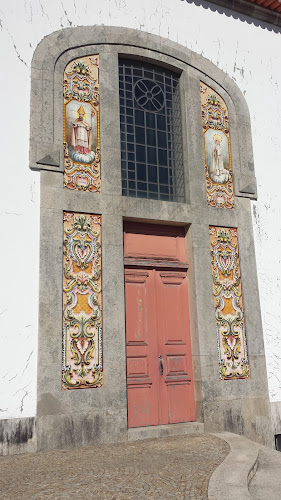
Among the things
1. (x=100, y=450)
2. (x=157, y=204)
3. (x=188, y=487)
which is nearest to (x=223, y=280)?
(x=157, y=204)

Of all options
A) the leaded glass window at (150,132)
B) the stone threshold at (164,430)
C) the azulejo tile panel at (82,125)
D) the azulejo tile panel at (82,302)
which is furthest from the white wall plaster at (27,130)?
the stone threshold at (164,430)

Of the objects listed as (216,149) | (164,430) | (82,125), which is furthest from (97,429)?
(216,149)

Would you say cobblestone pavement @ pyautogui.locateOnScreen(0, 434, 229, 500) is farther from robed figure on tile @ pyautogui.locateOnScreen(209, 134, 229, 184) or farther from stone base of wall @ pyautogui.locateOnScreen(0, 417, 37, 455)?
robed figure on tile @ pyautogui.locateOnScreen(209, 134, 229, 184)

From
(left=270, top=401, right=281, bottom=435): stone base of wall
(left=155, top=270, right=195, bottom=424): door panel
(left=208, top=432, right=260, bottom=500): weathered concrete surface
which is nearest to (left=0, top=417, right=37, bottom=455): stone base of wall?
(left=155, top=270, right=195, bottom=424): door panel

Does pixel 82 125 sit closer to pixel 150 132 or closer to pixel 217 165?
pixel 150 132

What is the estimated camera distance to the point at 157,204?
7043 millimetres

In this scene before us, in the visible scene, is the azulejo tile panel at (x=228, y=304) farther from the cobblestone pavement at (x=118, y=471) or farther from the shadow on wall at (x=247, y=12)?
the shadow on wall at (x=247, y=12)

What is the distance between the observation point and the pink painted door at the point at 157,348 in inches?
256

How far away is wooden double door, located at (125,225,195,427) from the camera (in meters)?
6.50

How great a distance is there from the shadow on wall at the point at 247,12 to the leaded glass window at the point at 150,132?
1720 millimetres

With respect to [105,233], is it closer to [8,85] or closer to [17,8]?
[8,85]

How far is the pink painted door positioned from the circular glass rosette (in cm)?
279

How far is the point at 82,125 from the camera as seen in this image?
22.5ft

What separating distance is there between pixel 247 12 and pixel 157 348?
6.65 m
